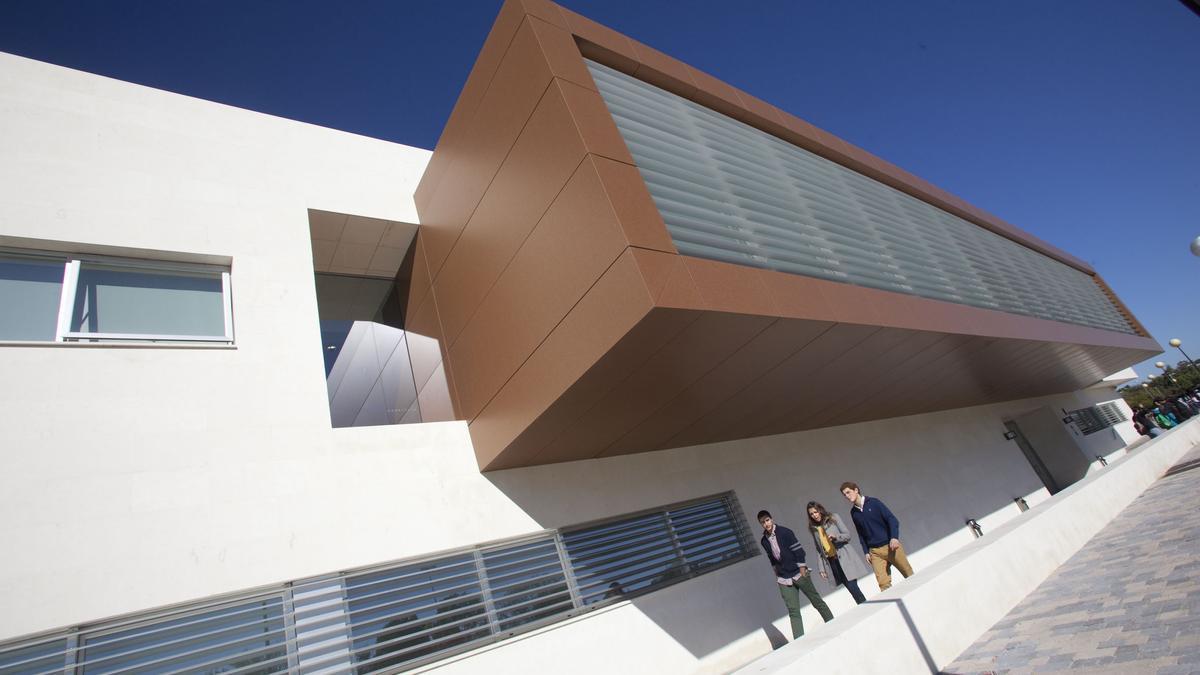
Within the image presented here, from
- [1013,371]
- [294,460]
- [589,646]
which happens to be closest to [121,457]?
[294,460]

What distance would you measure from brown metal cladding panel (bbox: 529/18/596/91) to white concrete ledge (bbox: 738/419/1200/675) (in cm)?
558

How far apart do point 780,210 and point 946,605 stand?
4.66m

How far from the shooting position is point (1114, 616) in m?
5.12

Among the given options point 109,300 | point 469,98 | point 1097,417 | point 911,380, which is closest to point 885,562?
point 911,380

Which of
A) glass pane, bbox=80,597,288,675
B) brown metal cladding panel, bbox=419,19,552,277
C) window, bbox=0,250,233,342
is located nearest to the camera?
glass pane, bbox=80,597,288,675

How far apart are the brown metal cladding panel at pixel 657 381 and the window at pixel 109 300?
415cm

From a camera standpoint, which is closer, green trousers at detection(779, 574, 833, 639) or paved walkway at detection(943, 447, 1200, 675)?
paved walkway at detection(943, 447, 1200, 675)

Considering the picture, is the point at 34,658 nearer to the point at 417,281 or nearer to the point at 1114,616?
the point at 417,281

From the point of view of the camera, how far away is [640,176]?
561 cm

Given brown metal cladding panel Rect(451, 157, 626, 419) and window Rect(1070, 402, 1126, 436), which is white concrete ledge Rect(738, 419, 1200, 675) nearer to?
brown metal cladding panel Rect(451, 157, 626, 419)

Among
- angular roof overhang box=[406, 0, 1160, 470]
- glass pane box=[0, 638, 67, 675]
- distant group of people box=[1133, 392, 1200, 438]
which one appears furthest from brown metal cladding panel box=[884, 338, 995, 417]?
distant group of people box=[1133, 392, 1200, 438]

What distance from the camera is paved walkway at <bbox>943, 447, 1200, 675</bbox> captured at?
163 inches

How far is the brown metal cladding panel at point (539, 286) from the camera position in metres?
5.27

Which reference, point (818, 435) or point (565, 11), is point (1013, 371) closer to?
point (818, 435)
